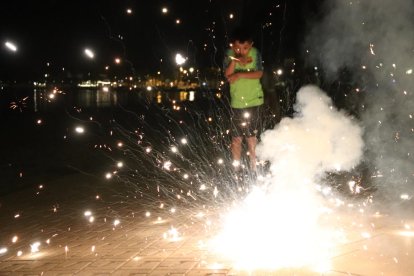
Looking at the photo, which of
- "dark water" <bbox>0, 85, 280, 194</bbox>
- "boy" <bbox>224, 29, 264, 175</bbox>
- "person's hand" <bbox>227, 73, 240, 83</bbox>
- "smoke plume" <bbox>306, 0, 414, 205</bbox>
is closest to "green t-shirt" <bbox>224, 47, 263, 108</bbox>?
"boy" <bbox>224, 29, 264, 175</bbox>

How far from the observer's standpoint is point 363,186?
577cm

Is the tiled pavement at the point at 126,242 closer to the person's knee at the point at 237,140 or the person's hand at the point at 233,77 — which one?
the person's knee at the point at 237,140

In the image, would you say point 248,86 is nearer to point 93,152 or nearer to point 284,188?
point 284,188

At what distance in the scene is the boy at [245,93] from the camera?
541cm

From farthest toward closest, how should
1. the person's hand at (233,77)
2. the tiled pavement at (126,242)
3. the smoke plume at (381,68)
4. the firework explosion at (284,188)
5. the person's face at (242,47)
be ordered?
1. the smoke plume at (381,68)
2. the person's hand at (233,77)
3. the person's face at (242,47)
4. the firework explosion at (284,188)
5. the tiled pavement at (126,242)

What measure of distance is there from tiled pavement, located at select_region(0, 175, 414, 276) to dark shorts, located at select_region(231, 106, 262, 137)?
3.71ft

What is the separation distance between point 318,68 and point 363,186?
338 cm

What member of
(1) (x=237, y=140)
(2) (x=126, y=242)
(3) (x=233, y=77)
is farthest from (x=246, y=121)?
(2) (x=126, y=242)

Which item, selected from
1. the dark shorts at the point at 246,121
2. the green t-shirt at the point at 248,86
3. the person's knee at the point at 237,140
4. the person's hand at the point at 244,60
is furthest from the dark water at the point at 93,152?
the person's hand at the point at 244,60

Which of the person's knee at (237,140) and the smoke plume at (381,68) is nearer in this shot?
the person's knee at (237,140)

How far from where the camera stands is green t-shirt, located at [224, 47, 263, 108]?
549 cm

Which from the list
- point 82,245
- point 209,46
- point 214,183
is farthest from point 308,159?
point 209,46

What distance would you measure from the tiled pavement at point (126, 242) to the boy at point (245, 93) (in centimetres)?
109

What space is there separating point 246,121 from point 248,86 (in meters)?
0.43
